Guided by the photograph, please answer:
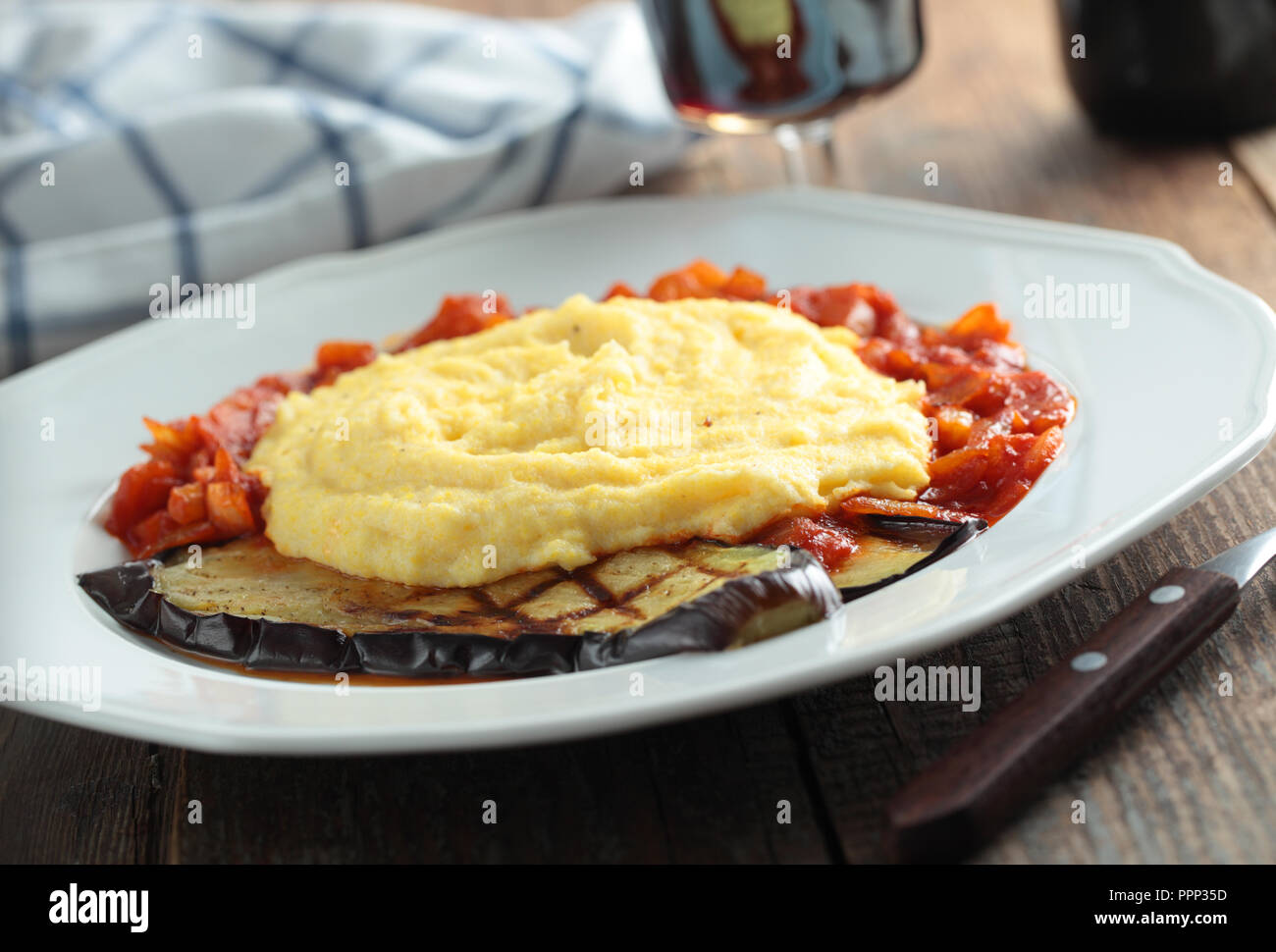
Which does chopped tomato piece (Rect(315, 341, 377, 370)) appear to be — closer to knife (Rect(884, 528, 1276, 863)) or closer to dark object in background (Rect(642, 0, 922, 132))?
dark object in background (Rect(642, 0, 922, 132))

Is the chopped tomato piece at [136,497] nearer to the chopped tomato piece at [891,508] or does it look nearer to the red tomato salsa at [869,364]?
the red tomato salsa at [869,364]

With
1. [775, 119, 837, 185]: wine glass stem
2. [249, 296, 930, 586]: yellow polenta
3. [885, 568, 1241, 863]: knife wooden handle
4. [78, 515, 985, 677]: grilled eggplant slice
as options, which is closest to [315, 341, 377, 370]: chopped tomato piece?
[249, 296, 930, 586]: yellow polenta

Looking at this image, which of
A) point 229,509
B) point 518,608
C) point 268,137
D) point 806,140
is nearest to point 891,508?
point 518,608

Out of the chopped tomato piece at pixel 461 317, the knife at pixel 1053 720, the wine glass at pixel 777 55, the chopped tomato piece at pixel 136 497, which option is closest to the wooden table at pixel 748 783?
the knife at pixel 1053 720

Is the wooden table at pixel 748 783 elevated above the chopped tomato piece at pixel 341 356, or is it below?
below

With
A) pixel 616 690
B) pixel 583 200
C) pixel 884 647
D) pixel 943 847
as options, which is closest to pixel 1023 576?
pixel 884 647

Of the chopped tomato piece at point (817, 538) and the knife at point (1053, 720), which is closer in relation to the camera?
the knife at point (1053, 720)

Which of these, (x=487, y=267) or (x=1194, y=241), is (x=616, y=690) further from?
(x=1194, y=241)
